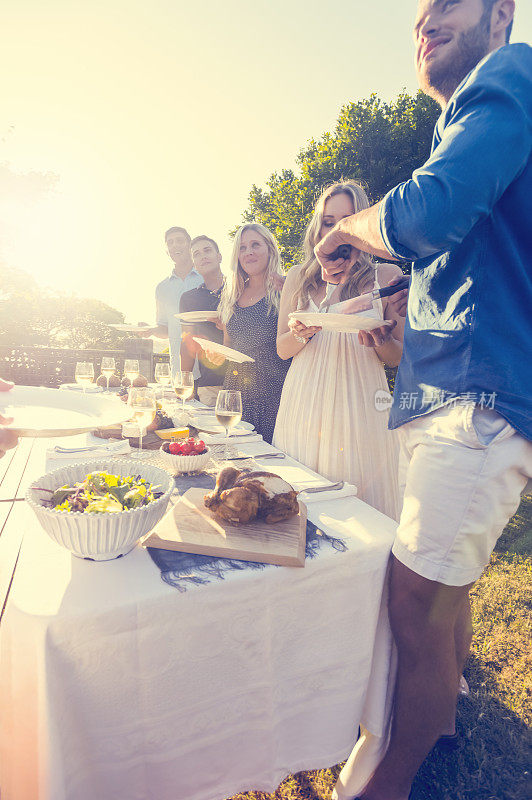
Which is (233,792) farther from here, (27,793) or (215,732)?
(27,793)

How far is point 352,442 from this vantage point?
2205 millimetres

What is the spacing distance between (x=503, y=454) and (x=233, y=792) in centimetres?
122

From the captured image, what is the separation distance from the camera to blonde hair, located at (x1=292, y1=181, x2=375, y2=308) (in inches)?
93.6

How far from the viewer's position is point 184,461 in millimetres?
1803

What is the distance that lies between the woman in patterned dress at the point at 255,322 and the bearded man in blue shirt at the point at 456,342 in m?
1.85

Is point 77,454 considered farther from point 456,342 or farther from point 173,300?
point 173,300

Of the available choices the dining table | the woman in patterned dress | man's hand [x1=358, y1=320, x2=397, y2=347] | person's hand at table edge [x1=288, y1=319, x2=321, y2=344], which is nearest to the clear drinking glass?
the woman in patterned dress

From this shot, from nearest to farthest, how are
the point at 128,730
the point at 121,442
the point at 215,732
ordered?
the point at 128,730, the point at 215,732, the point at 121,442

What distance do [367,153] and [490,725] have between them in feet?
40.9

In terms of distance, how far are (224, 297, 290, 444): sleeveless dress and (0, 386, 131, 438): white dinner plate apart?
1820mm

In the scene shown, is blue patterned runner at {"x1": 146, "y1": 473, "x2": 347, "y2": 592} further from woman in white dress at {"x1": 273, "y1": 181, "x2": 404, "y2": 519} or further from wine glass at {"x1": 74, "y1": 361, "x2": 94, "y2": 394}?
wine glass at {"x1": 74, "y1": 361, "x2": 94, "y2": 394}

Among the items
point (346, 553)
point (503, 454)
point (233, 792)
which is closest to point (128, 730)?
point (233, 792)

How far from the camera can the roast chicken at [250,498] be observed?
1.26 metres

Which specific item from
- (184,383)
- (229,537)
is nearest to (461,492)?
(229,537)
